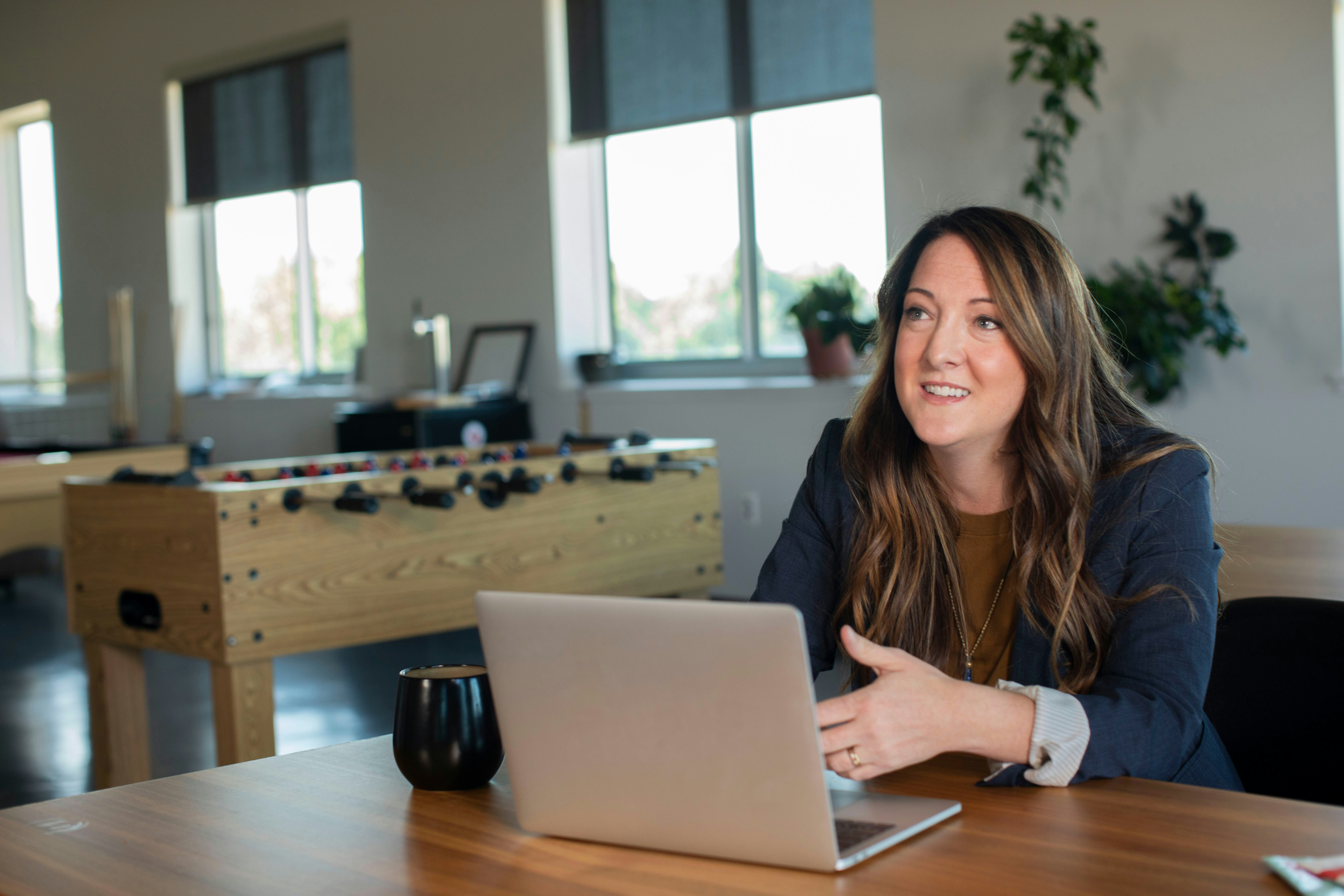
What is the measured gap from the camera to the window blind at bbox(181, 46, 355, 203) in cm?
621

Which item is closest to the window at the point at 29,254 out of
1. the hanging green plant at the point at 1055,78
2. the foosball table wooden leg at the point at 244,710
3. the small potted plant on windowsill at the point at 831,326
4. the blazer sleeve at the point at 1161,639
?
the small potted plant on windowsill at the point at 831,326

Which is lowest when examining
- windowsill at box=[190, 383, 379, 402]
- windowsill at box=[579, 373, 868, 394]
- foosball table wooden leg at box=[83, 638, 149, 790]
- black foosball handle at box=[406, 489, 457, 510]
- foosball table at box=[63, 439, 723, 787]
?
foosball table wooden leg at box=[83, 638, 149, 790]

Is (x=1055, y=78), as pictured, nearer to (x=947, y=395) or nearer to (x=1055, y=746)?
(x=947, y=395)

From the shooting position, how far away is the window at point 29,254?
800cm

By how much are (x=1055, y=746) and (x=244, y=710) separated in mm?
1879

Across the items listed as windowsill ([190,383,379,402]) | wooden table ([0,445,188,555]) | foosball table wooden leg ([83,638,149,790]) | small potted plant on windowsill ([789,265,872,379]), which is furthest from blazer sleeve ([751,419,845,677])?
windowsill ([190,383,379,402])

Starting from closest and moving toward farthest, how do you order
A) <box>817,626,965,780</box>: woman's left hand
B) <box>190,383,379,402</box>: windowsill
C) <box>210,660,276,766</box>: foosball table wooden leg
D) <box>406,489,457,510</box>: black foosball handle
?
<box>817,626,965,780</box>: woman's left hand
<box>210,660,276,766</box>: foosball table wooden leg
<box>406,489,457,510</box>: black foosball handle
<box>190,383,379,402</box>: windowsill

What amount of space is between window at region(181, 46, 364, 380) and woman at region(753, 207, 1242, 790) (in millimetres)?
5064

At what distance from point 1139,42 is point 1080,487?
2908 millimetres

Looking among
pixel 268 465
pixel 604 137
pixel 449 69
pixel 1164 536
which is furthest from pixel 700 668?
pixel 449 69

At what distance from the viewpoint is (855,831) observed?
33.3 inches

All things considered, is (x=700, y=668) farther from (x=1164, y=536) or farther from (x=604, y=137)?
(x=604, y=137)

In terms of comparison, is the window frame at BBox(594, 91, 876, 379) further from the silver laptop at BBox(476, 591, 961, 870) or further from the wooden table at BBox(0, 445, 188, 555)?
the silver laptop at BBox(476, 591, 961, 870)

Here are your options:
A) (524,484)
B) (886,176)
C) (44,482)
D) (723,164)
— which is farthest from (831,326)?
(44,482)
